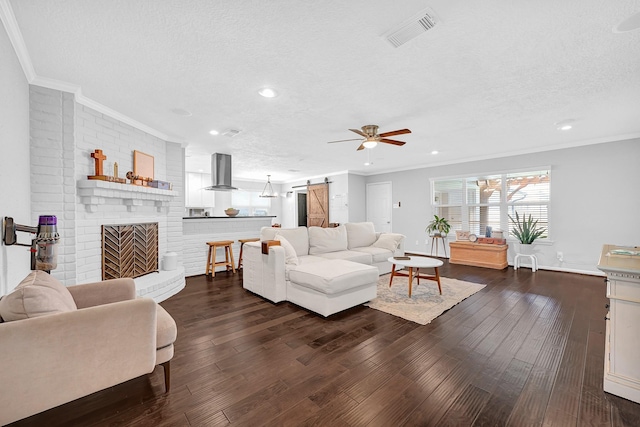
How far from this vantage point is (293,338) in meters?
2.50

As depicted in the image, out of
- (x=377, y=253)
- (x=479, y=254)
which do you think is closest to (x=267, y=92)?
(x=377, y=253)

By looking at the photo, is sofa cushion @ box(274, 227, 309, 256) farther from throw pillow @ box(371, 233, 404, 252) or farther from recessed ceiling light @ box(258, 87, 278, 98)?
recessed ceiling light @ box(258, 87, 278, 98)

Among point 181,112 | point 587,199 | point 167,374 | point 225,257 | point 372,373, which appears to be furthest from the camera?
point 225,257

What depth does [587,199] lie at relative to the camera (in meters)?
4.95

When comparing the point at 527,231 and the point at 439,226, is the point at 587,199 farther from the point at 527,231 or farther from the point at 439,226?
the point at 439,226

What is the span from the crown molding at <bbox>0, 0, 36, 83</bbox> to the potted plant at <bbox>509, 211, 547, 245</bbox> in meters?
7.55

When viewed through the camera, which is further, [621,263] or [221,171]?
[221,171]

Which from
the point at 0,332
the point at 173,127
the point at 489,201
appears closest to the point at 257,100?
the point at 173,127

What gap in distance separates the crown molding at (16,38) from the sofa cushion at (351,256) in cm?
387

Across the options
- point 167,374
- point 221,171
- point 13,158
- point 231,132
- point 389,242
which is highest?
point 231,132

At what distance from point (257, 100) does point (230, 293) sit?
8.96ft

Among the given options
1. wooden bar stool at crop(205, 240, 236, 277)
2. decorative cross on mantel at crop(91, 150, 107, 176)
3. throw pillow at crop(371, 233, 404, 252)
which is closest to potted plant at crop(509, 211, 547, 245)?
throw pillow at crop(371, 233, 404, 252)

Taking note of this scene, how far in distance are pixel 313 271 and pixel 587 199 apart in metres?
5.51

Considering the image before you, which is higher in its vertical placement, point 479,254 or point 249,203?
point 249,203
